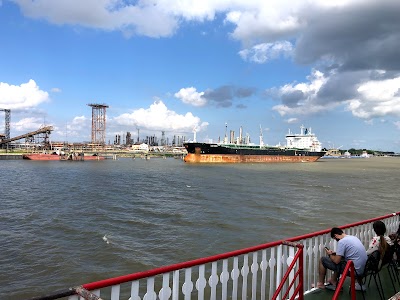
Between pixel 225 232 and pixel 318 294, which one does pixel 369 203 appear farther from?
pixel 318 294

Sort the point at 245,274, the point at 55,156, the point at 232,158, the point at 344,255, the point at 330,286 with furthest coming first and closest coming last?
1. the point at 55,156
2. the point at 232,158
3. the point at 330,286
4. the point at 344,255
5. the point at 245,274

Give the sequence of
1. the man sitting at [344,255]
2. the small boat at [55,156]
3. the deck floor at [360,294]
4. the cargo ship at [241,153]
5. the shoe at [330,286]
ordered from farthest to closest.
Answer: the small boat at [55,156]
the cargo ship at [241,153]
the shoe at [330,286]
the deck floor at [360,294]
the man sitting at [344,255]

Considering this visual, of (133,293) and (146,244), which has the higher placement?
(133,293)

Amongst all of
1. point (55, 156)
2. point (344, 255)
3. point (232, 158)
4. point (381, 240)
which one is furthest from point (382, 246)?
point (55, 156)

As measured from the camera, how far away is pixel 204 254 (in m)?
11.5

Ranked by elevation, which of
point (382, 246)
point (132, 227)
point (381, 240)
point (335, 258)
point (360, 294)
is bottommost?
point (132, 227)

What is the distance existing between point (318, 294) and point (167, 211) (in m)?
14.4

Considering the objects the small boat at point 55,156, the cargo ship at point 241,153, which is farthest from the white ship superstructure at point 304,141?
the small boat at point 55,156

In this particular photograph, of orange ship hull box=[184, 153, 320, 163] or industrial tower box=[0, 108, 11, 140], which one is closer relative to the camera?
orange ship hull box=[184, 153, 320, 163]

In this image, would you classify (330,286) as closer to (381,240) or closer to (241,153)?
(381,240)

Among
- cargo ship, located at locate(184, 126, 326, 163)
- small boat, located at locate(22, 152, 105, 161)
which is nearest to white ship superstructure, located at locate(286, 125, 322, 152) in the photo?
cargo ship, located at locate(184, 126, 326, 163)

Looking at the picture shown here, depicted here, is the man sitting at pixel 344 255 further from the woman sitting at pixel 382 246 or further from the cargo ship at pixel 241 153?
the cargo ship at pixel 241 153

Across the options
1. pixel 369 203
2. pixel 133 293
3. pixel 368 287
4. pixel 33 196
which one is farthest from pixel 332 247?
pixel 33 196

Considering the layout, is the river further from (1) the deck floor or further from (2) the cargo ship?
(2) the cargo ship
